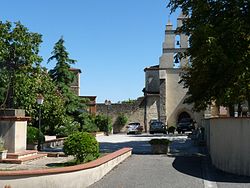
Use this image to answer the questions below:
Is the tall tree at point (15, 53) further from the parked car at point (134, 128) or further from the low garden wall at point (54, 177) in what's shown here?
the parked car at point (134, 128)

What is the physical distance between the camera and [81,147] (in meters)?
12.4

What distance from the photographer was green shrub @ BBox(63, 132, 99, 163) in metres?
12.5

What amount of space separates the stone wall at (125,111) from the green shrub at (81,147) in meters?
38.2

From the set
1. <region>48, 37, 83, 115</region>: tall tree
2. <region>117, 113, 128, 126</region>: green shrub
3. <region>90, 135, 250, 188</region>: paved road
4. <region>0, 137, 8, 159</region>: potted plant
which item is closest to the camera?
<region>90, 135, 250, 188</region>: paved road

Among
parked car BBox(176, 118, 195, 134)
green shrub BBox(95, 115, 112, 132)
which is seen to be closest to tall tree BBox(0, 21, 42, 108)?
green shrub BBox(95, 115, 112, 132)

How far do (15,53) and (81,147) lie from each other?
7.47 meters

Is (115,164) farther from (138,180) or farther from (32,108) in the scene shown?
(32,108)

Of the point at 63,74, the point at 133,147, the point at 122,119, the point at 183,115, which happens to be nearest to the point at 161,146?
the point at 133,147

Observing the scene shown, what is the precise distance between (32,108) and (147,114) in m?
29.8

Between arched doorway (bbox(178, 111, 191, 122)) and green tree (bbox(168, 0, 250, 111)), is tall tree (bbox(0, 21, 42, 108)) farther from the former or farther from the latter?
arched doorway (bbox(178, 111, 191, 122))

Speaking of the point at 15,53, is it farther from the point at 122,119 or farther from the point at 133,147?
the point at 122,119

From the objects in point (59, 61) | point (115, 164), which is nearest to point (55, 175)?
point (115, 164)

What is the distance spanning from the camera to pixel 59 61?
3381 cm

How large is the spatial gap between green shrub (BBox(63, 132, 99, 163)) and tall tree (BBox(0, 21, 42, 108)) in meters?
6.33
